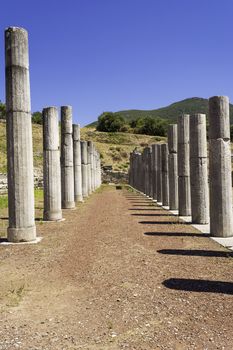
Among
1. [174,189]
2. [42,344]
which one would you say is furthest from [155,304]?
[174,189]

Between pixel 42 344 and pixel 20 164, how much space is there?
7.30 m

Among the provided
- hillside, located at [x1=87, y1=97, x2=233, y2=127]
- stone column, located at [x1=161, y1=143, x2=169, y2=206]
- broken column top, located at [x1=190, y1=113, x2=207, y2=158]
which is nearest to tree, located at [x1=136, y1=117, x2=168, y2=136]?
stone column, located at [x1=161, y1=143, x2=169, y2=206]

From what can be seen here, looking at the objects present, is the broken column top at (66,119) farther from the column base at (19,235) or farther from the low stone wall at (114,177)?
the low stone wall at (114,177)

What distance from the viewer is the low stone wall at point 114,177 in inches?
2445

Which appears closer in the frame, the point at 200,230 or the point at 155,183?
the point at 200,230

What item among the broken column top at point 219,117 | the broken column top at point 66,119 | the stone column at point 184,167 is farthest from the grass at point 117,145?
the broken column top at point 219,117

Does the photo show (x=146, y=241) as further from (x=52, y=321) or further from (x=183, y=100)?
(x=183, y=100)

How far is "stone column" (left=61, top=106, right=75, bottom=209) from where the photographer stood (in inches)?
867

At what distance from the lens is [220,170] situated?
488 inches

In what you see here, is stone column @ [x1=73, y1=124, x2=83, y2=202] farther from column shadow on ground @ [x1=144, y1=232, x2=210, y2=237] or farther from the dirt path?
the dirt path

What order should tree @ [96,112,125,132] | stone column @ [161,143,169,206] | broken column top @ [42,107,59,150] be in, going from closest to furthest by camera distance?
broken column top @ [42,107,59,150] < stone column @ [161,143,169,206] < tree @ [96,112,125,132]

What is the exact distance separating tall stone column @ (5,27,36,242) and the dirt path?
869mm

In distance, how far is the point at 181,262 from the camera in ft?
30.7

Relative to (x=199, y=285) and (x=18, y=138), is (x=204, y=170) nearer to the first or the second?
(x=18, y=138)
